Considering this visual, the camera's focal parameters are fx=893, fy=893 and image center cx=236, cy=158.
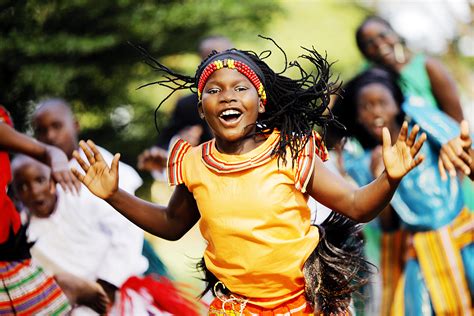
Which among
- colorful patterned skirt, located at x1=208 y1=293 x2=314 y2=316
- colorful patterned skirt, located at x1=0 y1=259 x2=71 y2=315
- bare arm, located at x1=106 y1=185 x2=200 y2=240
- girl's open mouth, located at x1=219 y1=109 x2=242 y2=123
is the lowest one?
colorful patterned skirt, located at x1=208 y1=293 x2=314 y2=316

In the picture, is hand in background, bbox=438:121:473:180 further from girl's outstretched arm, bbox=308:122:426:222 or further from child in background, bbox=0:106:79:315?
child in background, bbox=0:106:79:315

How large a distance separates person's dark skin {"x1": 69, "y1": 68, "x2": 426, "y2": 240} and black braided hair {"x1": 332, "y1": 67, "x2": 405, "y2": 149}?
7.20ft

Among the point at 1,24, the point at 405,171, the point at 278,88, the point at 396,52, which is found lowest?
the point at 405,171

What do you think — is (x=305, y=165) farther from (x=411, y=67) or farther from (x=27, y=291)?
(x=411, y=67)

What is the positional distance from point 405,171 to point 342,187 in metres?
0.30

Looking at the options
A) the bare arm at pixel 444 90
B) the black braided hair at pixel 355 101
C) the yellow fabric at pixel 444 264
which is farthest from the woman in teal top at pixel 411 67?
the yellow fabric at pixel 444 264

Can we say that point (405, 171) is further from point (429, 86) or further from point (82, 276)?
point (429, 86)

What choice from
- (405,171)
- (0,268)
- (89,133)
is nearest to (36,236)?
(0,268)

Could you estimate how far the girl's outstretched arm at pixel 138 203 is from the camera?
138 inches

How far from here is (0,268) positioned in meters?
4.28

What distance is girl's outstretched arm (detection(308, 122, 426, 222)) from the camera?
312 centimetres

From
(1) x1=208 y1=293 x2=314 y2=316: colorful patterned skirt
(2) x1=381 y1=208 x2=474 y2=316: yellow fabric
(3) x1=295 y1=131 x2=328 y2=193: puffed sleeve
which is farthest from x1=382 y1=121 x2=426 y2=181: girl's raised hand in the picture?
(2) x1=381 y1=208 x2=474 y2=316: yellow fabric

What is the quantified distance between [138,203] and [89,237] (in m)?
1.67

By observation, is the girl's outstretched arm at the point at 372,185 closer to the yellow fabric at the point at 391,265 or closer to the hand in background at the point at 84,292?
the hand in background at the point at 84,292
